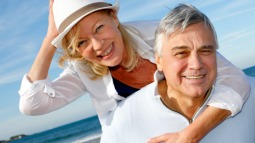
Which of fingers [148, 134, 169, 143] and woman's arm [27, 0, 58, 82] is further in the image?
woman's arm [27, 0, 58, 82]

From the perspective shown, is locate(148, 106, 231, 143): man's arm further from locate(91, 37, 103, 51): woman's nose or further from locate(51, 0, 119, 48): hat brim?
locate(51, 0, 119, 48): hat brim

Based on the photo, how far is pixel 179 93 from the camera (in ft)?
7.73

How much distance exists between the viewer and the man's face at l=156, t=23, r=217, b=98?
2.17 m

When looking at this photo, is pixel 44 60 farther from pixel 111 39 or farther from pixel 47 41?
pixel 111 39

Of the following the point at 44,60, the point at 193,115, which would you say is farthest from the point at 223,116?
the point at 44,60

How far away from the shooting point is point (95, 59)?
9.27 feet

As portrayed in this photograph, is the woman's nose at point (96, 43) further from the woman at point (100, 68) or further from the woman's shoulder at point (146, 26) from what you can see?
the woman's shoulder at point (146, 26)

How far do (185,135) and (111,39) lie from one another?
38.0 inches

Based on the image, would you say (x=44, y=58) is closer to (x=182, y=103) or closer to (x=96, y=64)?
(x=96, y=64)

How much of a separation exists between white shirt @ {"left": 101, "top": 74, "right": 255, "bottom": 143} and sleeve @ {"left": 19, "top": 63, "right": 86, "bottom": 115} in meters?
0.72

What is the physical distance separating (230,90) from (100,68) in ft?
3.72

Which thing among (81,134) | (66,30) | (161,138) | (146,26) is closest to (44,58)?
(66,30)

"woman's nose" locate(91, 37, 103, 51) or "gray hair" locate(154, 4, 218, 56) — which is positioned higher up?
"gray hair" locate(154, 4, 218, 56)

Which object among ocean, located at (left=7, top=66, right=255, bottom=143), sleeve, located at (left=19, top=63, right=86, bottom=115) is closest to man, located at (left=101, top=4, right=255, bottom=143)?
sleeve, located at (left=19, top=63, right=86, bottom=115)
